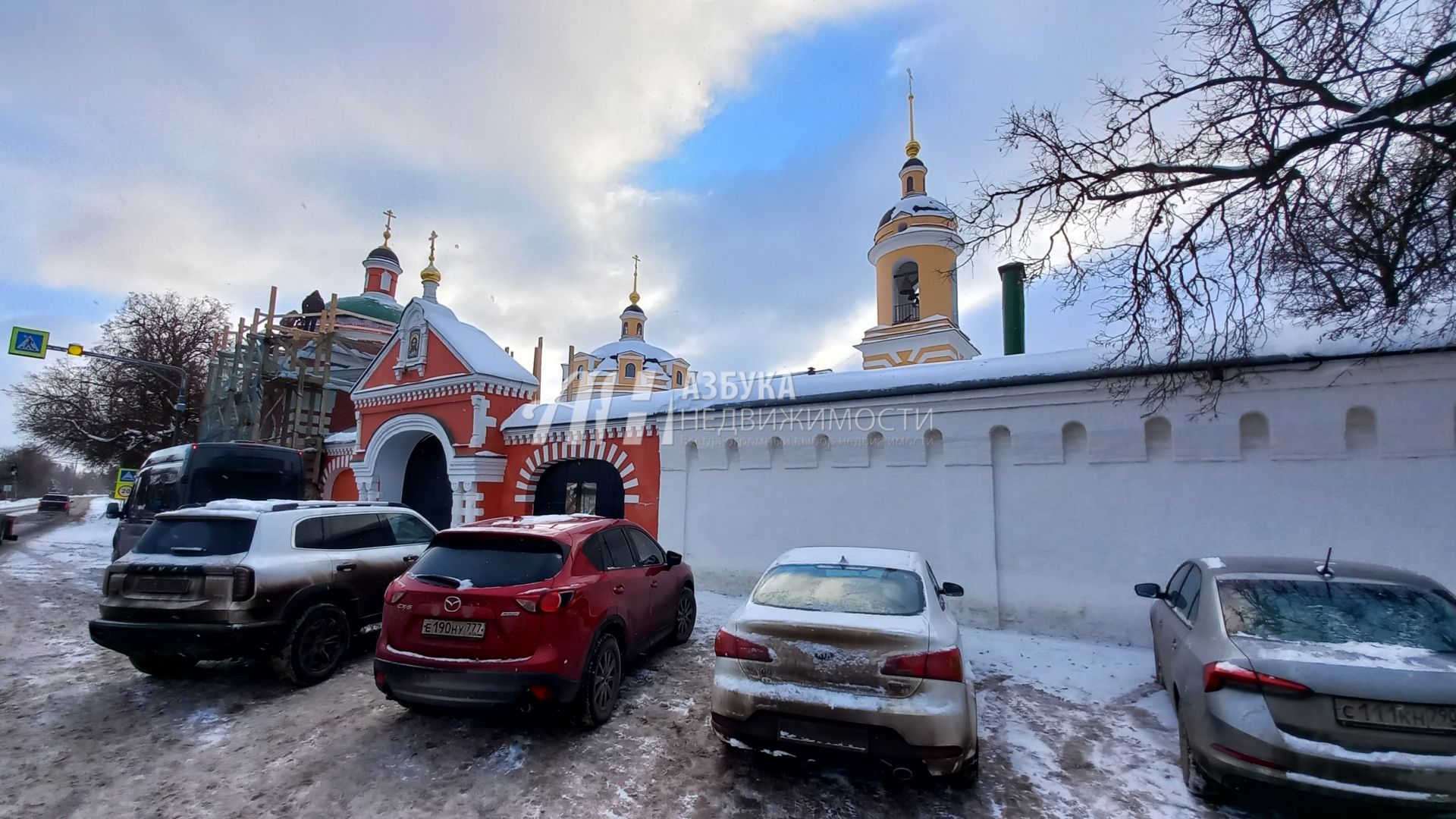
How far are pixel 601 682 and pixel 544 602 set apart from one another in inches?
38.5

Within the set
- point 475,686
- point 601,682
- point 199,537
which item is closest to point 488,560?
point 475,686

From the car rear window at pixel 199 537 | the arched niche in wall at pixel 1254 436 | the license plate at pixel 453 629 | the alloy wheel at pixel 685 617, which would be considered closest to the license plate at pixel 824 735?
the license plate at pixel 453 629

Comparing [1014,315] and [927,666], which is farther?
[1014,315]

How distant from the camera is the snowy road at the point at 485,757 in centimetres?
380

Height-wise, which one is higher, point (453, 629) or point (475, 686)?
point (453, 629)

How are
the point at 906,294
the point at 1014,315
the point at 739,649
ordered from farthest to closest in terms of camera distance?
the point at 906,294 → the point at 1014,315 → the point at 739,649

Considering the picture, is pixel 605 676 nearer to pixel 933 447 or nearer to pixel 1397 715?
pixel 1397 715

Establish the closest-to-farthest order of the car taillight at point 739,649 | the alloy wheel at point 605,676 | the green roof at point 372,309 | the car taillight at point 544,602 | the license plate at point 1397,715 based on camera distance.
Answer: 1. the license plate at point 1397,715
2. the car taillight at point 739,649
3. the car taillight at point 544,602
4. the alloy wheel at point 605,676
5. the green roof at point 372,309

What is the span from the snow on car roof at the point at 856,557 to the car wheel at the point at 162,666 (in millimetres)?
6157

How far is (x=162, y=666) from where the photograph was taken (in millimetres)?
6023

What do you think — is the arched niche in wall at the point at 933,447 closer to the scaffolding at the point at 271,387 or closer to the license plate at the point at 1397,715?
the license plate at the point at 1397,715

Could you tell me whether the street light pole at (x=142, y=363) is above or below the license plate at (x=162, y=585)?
above

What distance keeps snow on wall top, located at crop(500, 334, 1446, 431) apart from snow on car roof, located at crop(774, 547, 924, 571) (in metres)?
4.09

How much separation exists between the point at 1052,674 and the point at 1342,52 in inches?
274
